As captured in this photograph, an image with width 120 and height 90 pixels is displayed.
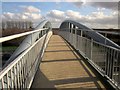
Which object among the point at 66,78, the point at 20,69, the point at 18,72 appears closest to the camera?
the point at 18,72

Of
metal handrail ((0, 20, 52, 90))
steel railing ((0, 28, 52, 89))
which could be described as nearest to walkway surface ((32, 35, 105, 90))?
metal handrail ((0, 20, 52, 90))

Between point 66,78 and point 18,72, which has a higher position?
point 18,72

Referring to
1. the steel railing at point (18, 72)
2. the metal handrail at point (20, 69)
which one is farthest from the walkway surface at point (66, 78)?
the steel railing at point (18, 72)

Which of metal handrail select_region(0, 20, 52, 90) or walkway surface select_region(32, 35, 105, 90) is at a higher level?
metal handrail select_region(0, 20, 52, 90)

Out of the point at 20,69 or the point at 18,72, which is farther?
the point at 20,69

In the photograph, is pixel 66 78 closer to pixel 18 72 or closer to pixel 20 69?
pixel 20 69

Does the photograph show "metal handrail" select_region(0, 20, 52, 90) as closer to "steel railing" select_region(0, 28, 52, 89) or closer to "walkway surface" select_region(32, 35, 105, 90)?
"steel railing" select_region(0, 28, 52, 89)

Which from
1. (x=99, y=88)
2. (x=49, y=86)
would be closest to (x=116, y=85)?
(x=99, y=88)

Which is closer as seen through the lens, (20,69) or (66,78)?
(20,69)

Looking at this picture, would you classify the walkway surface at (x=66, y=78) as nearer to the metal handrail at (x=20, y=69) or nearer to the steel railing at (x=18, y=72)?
the metal handrail at (x=20, y=69)

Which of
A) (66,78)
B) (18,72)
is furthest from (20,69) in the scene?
(66,78)

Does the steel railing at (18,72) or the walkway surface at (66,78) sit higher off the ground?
the steel railing at (18,72)

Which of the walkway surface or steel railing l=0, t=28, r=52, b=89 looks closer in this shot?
steel railing l=0, t=28, r=52, b=89

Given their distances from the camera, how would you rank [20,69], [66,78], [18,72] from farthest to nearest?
[66,78], [20,69], [18,72]
